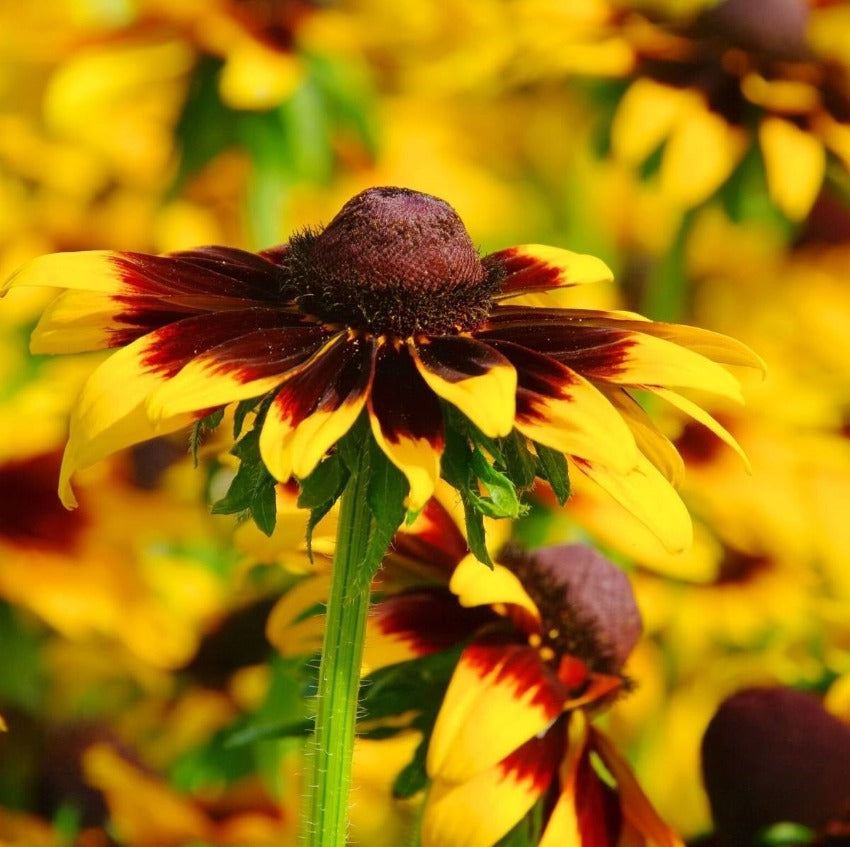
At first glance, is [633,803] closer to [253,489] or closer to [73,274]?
[253,489]

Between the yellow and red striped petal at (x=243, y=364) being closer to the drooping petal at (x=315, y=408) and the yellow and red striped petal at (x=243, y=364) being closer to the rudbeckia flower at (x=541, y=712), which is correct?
the drooping petal at (x=315, y=408)

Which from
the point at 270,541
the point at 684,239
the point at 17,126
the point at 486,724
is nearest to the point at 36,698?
the point at 270,541

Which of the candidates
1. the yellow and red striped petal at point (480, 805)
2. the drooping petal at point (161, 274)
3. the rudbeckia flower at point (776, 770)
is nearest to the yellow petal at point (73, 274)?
the drooping petal at point (161, 274)

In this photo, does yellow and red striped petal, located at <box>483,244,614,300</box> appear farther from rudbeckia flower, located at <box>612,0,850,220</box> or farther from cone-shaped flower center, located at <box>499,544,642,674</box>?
rudbeckia flower, located at <box>612,0,850,220</box>

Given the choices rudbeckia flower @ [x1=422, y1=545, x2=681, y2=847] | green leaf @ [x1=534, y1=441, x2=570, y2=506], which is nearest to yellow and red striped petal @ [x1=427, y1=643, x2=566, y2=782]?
rudbeckia flower @ [x1=422, y1=545, x2=681, y2=847]

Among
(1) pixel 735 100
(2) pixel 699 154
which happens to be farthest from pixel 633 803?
(1) pixel 735 100

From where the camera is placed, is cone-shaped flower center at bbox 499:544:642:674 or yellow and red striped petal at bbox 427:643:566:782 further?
cone-shaped flower center at bbox 499:544:642:674
